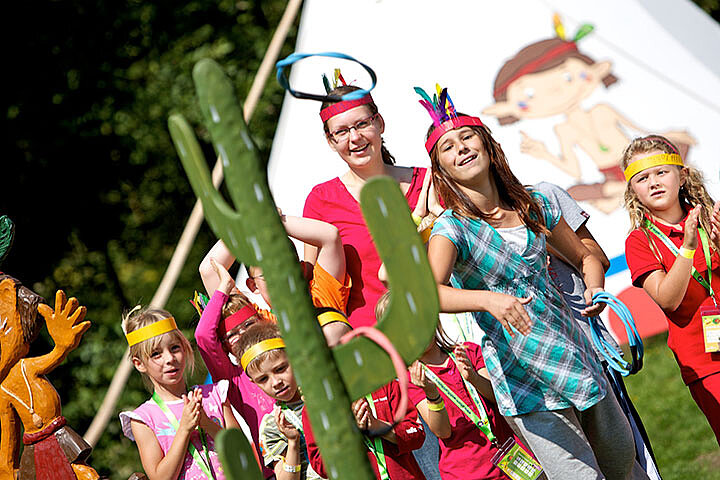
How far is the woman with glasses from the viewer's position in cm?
273

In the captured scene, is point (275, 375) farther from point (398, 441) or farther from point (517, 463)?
point (517, 463)

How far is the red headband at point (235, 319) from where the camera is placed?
9.47ft

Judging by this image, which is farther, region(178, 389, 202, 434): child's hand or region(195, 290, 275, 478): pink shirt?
region(195, 290, 275, 478): pink shirt

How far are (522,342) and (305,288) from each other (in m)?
0.97

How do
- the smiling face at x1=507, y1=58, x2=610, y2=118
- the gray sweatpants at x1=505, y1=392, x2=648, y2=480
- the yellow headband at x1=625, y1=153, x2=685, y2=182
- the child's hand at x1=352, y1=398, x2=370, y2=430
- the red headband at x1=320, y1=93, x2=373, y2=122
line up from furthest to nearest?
1. the smiling face at x1=507, y1=58, x2=610, y2=118
2. the red headband at x1=320, y1=93, x2=373, y2=122
3. the yellow headband at x1=625, y1=153, x2=685, y2=182
4. the child's hand at x1=352, y1=398, x2=370, y2=430
5. the gray sweatpants at x1=505, y1=392, x2=648, y2=480

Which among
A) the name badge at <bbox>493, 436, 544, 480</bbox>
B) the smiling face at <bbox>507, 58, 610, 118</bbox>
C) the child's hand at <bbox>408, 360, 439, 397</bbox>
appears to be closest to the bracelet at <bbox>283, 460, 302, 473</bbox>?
the child's hand at <bbox>408, 360, 439, 397</bbox>

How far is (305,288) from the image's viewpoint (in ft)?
4.07

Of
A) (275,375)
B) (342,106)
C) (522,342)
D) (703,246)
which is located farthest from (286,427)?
(703,246)

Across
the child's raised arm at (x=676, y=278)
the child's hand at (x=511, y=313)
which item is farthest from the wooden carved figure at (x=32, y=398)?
the child's raised arm at (x=676, y=278)

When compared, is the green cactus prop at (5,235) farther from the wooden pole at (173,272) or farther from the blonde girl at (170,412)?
the wooden pole at (173,272)

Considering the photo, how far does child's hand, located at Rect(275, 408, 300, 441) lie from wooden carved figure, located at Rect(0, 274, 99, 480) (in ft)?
1.62

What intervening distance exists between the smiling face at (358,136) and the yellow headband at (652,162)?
2.56 feet

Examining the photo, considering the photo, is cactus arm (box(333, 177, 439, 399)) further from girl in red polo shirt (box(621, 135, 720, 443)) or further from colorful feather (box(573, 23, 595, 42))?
colorful feather (box(573, 23, 595, 42))

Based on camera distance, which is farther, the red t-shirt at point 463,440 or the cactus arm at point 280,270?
the red t-shirt at point 463,440
